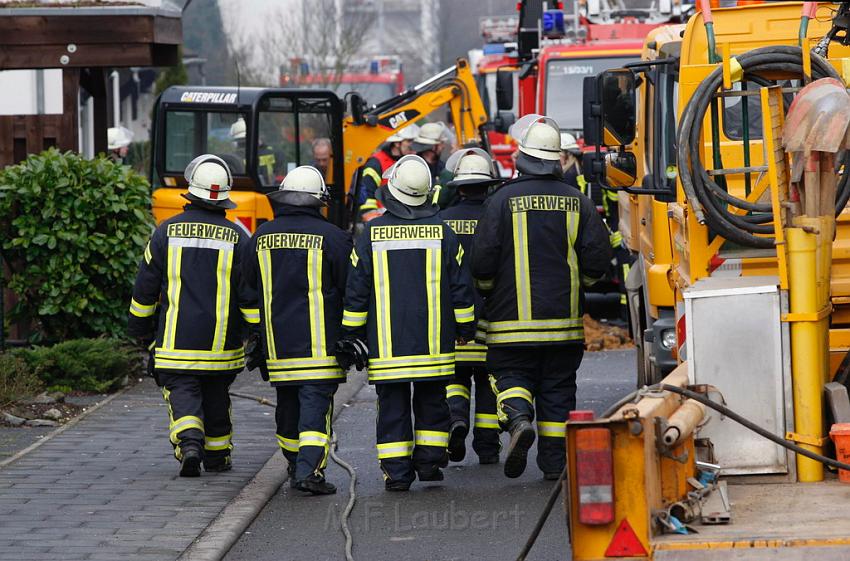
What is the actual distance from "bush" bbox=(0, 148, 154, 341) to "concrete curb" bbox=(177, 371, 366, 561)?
10.9ft

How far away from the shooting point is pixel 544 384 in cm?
829

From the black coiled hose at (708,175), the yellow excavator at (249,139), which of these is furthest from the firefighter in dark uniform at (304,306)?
the yellow excavator at (249,139)

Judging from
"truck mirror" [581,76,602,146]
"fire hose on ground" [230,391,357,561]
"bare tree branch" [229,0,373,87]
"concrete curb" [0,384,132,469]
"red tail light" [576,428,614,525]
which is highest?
"bare tree branch" [229,0,373,87]

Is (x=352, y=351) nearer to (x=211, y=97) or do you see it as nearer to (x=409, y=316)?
(x=409, y=316)

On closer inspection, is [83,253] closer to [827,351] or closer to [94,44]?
[94,44]

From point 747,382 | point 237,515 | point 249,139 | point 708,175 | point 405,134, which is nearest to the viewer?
point 747,382

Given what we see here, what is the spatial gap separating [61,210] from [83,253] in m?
0.39

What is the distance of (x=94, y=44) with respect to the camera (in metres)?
12.9

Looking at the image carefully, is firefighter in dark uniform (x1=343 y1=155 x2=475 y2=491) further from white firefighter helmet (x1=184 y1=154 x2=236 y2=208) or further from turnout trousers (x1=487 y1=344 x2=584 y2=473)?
white firefighter helmet (x1=184 y1=154 x2=236 y2=208)

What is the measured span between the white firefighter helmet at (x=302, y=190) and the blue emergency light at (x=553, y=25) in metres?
11.1

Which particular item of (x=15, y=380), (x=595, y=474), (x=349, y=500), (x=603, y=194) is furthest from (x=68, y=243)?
(x=595, y=474)

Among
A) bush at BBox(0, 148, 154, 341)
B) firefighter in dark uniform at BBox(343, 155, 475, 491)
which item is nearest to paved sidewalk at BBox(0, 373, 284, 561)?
firefighter in dark uniform at BBox(343, 155, 475, 491)

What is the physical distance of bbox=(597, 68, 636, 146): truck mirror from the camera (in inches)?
331

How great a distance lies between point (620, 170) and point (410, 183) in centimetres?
243
